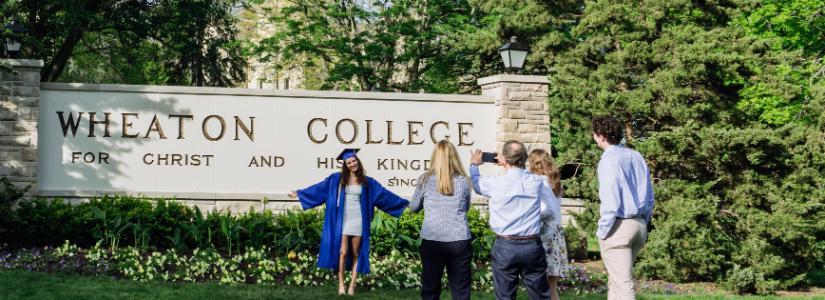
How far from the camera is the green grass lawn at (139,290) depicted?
354 inches

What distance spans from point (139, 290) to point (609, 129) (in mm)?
5278

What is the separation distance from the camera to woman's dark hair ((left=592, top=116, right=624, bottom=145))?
6668 mm

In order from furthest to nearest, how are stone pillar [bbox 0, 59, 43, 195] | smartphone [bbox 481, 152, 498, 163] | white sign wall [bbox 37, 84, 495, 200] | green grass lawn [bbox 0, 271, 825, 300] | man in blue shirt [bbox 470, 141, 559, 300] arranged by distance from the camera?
1. white sign wall [bbox 37, 84, 495, 200]
2. stone pillar [bbox 0, 59, 43, 195]
3. green grass lawn [bbox 0, 271, 825, 300]
4. smartphone [bbox 481, 152, 498, 163]
5. man in blue shirt [bbox 470, 141, 559, 300]

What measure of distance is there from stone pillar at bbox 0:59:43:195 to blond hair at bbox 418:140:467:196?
7.75 metres

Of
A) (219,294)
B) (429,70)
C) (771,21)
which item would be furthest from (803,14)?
(219,294)

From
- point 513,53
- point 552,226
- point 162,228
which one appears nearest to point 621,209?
point 552,226

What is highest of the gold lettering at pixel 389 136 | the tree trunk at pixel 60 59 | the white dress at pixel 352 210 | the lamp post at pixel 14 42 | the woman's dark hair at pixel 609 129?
the tree trunk at pixel 60 59

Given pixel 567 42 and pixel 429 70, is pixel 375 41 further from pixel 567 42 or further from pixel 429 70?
pixel 567 42

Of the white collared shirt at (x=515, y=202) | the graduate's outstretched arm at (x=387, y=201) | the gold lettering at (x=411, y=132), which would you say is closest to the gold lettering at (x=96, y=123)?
the gold lettering at (x=411, y=132)

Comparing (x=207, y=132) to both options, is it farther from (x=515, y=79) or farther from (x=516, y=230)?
(x=516, y=230)

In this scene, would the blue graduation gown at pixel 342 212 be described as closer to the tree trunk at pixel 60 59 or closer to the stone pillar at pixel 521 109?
the stone pillar at pixel 521 109

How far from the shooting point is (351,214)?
373 inches

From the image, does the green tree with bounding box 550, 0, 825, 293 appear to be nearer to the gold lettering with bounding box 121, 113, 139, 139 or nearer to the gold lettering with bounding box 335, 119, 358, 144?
the gold lettering with bounding box 335, 119, 358, 144

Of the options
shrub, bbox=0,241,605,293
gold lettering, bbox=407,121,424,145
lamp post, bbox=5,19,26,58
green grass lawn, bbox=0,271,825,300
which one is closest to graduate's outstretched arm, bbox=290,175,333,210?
green grass lawn, bbox=0,271,825,300
